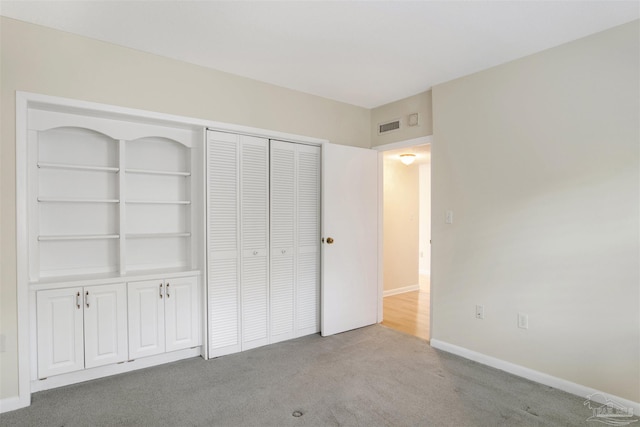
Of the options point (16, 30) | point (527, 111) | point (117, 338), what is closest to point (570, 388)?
point (527, 111)

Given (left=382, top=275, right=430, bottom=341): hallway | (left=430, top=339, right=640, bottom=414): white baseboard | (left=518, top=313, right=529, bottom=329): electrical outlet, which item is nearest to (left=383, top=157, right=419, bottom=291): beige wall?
(left=382, top=275, right=430, bottom=341): hallway

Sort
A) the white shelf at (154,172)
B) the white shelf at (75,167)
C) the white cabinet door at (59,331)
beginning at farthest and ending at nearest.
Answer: the white shelf at (154,172) < the white shelf at (75,167) < the white cabinet door at (59,331)

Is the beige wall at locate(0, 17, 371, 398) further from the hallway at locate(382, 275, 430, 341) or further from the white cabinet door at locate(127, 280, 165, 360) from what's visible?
the hallway at locate(382, 275, 430, 341)

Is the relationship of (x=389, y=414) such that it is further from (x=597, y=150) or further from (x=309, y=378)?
(x=597, y=150)

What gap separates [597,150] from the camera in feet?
8.18

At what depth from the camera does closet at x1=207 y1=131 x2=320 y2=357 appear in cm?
321

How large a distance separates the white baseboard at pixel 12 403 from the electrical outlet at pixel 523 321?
12.2ft

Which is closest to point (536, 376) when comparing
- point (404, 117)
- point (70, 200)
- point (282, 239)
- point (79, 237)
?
point (282, 239)

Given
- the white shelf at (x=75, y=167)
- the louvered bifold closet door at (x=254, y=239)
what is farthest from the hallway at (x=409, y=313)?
the white shelf at (x=75, y=167)

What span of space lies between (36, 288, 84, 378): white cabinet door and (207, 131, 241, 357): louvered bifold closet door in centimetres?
99

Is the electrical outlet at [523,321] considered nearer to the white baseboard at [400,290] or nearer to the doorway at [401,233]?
the doorway at [401,233]

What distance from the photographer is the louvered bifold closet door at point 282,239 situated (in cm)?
356

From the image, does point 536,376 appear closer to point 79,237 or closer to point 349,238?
point 349,238

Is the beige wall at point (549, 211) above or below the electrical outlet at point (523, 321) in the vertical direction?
above
